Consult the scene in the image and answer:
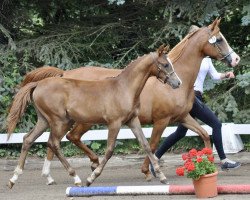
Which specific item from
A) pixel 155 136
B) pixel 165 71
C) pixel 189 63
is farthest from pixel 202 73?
pixel 165 71

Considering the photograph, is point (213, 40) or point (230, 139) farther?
point (230, 139)

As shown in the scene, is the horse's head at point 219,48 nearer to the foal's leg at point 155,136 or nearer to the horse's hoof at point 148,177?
the foal's leg at point 155,136

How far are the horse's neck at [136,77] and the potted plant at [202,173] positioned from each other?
149 centimetres

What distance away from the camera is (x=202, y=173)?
8.57 metres

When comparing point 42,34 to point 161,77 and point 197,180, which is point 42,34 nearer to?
point 161,77

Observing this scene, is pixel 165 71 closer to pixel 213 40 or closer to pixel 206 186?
pixel 213 40

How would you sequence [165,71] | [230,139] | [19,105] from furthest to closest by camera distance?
[230,139], [19,105], [165,71]

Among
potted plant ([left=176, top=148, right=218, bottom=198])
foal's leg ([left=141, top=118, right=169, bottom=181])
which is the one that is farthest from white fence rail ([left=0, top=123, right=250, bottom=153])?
potted plant ([left=176, top=148, right=218, bottom=198])

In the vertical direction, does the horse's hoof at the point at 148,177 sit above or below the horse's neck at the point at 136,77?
below

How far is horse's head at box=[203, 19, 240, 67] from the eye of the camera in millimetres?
10602

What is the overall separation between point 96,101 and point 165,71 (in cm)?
102

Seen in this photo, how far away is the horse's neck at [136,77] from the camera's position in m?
9.78

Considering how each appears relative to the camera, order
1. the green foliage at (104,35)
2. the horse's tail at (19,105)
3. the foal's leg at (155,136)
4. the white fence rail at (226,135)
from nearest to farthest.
Result: the horse's tail at (19,105) < the foal's leg at (155,136) < the white fence rail at (226,135) < the green foliage at (104,35)

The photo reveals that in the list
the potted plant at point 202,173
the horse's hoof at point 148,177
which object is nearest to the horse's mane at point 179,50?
the horse's hoof at point 148,177
